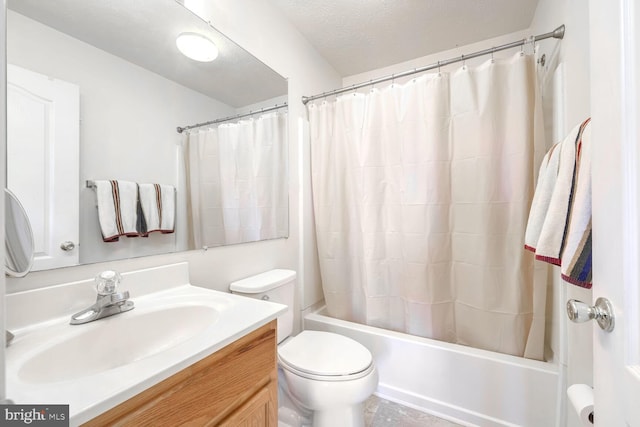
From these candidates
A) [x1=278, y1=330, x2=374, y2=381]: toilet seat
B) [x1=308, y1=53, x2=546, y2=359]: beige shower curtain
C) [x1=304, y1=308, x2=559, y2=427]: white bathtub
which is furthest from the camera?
[x1=308, y1=53, x2=546, y2=359]: beige shower curtain

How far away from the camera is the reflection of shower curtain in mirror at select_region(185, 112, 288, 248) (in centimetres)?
113

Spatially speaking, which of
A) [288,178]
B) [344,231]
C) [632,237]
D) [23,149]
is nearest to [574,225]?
[632,237]

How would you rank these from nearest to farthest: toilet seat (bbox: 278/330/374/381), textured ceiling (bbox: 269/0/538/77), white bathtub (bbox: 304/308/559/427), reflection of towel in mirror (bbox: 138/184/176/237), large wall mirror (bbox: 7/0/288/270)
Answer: large wall mirror (bbox: 7/0/288/270) → reflection of towel in mirror (bbox: 138/184/176/237) → toilet seat (bbox: 278/330/374/381) → white bathtub (bbox: 304/308/559/427) → textured ceiling (bbox: 269/0/538/77)

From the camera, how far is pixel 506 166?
53.1 inches

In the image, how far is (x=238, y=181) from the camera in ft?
4.49

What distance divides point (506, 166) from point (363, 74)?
1513mm

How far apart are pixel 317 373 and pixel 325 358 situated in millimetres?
107

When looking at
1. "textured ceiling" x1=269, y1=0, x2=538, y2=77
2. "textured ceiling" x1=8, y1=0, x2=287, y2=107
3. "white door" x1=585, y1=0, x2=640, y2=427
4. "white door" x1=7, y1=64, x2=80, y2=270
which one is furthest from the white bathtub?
"textured ceiling" x1=269, y1=0, x2=538, y2=77

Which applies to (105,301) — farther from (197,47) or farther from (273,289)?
(197,47)

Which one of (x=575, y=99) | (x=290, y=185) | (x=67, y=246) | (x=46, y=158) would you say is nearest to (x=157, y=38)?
(x=46, y=158)

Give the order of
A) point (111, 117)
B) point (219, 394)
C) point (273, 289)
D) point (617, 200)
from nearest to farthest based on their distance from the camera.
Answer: point (617, 200)
point (219, 394)
point (111, 117)
point (273, 289)

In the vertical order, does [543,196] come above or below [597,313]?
above

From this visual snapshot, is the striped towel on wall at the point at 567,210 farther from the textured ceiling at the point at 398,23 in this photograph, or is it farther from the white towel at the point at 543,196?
the textured ceiling at the point at 398,23

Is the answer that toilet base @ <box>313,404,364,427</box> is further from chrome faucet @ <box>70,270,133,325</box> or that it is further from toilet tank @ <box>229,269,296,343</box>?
chrome faucet @ <box>70,270,133,325</box>
